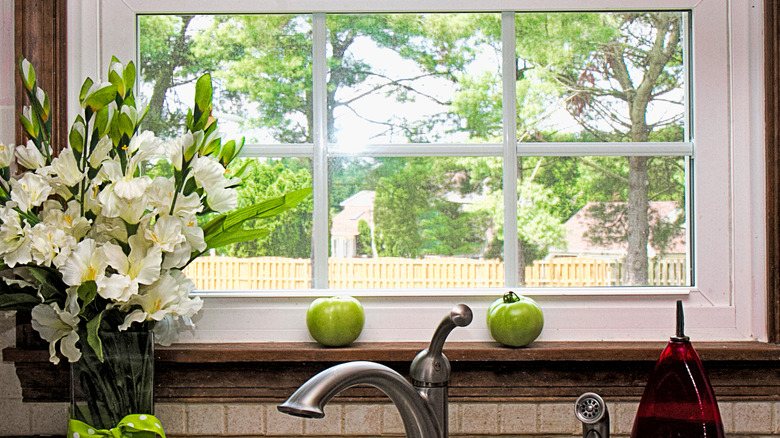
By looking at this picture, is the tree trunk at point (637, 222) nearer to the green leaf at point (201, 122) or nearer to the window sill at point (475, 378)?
the window sill at point (475, 378)

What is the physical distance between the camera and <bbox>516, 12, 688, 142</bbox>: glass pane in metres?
1.36

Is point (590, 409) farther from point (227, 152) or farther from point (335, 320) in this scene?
point (227, 152)

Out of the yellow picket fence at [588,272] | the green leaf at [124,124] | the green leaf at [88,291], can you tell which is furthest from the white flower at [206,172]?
the yellow picket fence at [588,272]

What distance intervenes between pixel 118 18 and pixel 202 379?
0.75 m

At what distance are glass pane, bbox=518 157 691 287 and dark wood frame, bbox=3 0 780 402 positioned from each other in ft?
0.56

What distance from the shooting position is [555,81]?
4.47 feet

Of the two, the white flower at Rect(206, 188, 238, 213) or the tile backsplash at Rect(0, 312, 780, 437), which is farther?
the tile backsplash at Rect(0, 312, 780, 437)

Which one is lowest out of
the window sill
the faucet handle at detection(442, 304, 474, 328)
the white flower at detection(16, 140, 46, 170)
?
the window sill

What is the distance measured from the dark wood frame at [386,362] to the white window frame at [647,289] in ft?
0.23

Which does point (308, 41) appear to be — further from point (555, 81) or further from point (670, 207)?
point (670, 207)

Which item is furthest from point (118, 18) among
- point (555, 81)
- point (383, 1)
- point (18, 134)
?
point (555, 81)

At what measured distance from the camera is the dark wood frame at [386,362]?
1202 millimetres

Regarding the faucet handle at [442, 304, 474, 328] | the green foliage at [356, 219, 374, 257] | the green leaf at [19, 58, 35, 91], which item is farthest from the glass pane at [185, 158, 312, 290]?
the faucet handle at [442, 304, 474, 328]

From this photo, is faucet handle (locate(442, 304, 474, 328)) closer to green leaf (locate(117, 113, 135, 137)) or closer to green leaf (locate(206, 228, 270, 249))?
green leaf (locate(206, 228, 270, 249))
